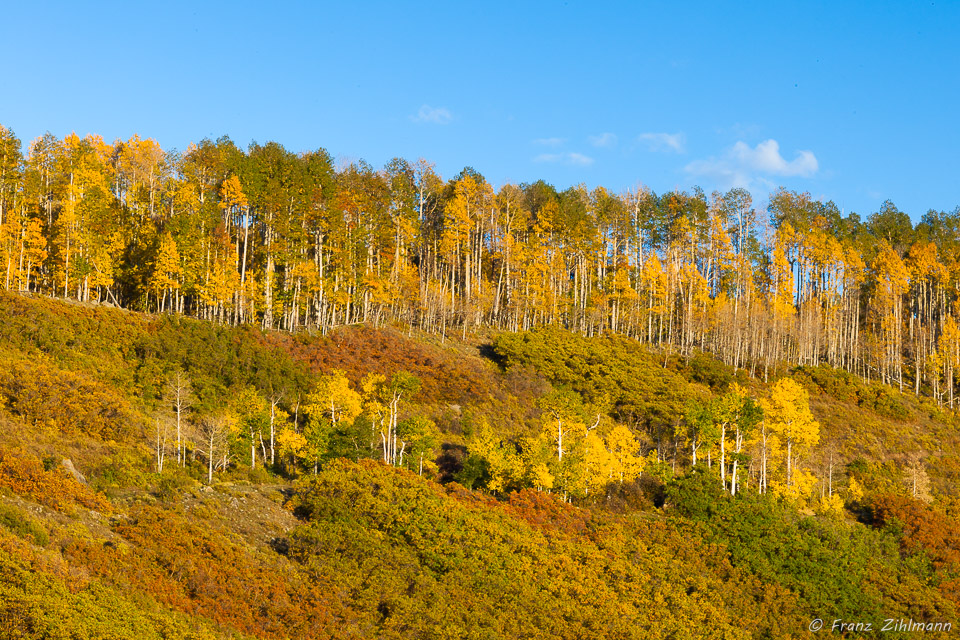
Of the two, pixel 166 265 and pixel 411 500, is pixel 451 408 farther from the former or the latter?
pixel 166 265

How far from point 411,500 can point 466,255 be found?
41.2 m

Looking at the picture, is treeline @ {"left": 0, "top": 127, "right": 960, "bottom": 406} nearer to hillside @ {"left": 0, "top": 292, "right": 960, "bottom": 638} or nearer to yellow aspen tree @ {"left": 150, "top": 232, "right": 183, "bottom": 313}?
yellow aspen tree @ {"left": 150, "top": 232, "right": 183, "bottom": 313}

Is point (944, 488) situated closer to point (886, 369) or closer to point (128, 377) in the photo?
point (886, 369)

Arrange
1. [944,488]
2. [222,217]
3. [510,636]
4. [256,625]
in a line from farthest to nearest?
[222,217], [944,488], [510,636], [256,625]

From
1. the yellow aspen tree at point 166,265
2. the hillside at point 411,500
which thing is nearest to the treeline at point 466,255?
the yellow aspen tree at point 166,265

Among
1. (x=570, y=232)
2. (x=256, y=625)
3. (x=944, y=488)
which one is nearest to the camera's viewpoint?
(x=256, y=625)

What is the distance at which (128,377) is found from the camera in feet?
136

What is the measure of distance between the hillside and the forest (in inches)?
5.9

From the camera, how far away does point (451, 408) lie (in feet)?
158

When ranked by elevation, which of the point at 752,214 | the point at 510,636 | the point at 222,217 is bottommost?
the point at 510,636

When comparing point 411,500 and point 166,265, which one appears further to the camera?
point 166,265

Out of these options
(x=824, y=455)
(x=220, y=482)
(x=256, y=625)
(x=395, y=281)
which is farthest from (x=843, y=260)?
(x=256, y=625)

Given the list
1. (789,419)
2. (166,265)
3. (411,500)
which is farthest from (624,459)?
(166,265)

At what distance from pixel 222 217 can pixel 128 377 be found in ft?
70.8
